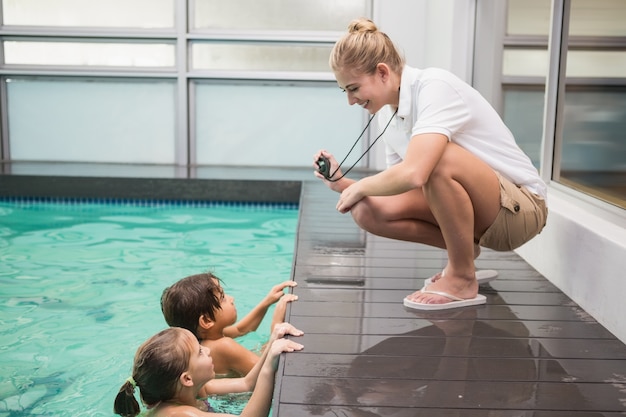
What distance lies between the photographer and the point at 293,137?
291 inches

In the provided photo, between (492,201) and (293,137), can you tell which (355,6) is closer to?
(293,137)

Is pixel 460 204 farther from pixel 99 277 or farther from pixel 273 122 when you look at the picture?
pixel 273 122

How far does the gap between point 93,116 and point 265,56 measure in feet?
5.69

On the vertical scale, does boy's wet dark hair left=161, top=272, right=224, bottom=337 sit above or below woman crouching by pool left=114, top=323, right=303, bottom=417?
above

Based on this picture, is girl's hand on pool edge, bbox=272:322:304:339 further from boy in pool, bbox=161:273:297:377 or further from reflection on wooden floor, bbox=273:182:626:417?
boy in pool, bbox=161:273:297:377

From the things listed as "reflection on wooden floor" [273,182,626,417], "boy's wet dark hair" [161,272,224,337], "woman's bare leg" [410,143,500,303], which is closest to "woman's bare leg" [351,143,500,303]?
"woman's bare leg" [410,143,500,303]

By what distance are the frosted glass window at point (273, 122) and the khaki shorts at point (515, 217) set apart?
468 centimetres

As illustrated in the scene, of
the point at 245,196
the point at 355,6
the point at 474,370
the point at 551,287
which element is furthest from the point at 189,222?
the point at 474,370

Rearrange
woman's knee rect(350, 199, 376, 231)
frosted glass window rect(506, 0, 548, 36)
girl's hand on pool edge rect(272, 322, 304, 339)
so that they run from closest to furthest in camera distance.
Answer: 1. girl's hand on pool edge rect(272, 322, 304, 339)
2. woman's knee rect(350, 199, 376, 231)
3. frosted glass window rect(506, 0, 548, 36)

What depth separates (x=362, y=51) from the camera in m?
2.48

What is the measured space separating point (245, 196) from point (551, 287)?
3759mm

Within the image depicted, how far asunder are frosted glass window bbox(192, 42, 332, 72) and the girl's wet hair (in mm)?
5483

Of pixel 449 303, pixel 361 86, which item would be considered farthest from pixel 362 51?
pixel 449 303

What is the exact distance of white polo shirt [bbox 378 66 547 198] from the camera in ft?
8.11
